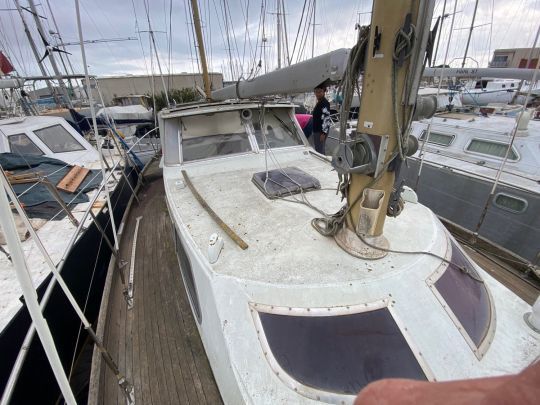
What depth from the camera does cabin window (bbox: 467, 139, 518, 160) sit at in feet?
18.9

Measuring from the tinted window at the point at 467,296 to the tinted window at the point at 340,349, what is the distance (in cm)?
46

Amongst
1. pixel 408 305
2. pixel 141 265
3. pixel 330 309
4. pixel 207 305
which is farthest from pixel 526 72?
pixel 141 265

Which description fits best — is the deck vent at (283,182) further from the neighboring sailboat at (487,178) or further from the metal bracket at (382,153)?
the neighboring sailboat at (487,178)

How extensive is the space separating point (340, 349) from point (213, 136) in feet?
11.4

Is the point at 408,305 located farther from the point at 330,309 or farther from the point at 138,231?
the point at 138,231

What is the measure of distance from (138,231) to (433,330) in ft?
13.8

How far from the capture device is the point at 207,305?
1912 millimetres

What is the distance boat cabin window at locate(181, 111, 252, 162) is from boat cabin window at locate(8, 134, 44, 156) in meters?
4.45

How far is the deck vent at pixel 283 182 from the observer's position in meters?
2.81

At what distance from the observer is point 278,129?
4.40m

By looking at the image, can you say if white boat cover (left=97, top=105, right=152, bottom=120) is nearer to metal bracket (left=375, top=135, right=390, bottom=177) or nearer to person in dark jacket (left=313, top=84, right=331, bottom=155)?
person in dark jacket (left=313, top=84, right=331, bottom=155)

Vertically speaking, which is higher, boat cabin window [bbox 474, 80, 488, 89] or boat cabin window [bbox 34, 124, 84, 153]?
boat cabin window [bbox 474, 80, 488, 89]

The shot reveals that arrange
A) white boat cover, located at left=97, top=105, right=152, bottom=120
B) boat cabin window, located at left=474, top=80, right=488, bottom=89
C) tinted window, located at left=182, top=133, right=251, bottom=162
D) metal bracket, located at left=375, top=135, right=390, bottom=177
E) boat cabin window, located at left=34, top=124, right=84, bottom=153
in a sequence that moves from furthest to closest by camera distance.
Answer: boat cabin window, located at left=474, top=80, right=488, bottom=89 → white boat cover, located at left=97, top=105, right=152, bottom=120 → boat cabin window, located at left=34, top=124, right=84, bottom=153 → tinted window, located at left=182, top=133, right=251, bottom=162 → metal bracket, located at left=375, top=135, right=390, bottom=177

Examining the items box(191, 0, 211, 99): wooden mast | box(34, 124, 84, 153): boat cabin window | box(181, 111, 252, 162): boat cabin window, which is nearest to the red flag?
box(34, 124, 84, 153): boat cabin window
